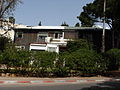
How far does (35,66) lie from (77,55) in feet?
11.8

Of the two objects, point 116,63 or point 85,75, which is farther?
point 116,63

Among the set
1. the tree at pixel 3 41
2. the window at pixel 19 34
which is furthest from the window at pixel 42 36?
the tree at pixel 3 41

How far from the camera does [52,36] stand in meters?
50.9

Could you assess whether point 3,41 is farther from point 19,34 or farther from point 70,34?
point 19,34

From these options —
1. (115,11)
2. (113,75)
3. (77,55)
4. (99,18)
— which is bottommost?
(113,75)

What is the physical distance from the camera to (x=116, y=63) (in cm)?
2745

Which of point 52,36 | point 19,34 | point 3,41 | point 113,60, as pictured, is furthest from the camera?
point 19,34

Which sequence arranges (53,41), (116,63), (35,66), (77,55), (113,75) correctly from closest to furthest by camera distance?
(35,66) < (77,55) < (113,75) < (116,63) < (53,41)

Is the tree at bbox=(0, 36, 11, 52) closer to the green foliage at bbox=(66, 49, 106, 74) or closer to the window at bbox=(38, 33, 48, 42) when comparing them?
the window at bbox=(38, 33, 48, 42)

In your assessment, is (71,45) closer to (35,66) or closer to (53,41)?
(53,41)

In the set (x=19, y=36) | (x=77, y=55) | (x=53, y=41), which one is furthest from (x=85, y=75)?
(x=19, y=36)

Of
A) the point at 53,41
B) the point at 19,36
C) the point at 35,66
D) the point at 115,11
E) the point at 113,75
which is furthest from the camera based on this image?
the point at 19,36

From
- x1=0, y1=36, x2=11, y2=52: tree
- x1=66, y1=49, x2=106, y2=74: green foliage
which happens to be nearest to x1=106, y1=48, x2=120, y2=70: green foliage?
x1=66, y1=49, x2=106, y2=74: green foliage

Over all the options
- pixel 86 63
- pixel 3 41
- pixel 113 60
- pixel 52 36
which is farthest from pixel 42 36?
pixel 86 63
